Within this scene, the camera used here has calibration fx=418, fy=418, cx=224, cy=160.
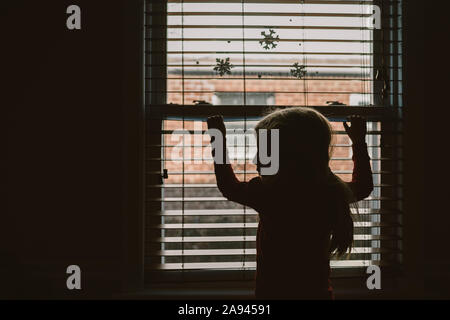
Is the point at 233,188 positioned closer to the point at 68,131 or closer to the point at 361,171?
the point at 361,171

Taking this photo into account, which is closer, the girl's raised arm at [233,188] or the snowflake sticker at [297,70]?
the girl's raised arm at [233,188]

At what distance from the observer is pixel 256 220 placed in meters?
1.58

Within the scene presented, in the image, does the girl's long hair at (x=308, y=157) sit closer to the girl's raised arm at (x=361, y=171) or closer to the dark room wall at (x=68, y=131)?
the girl's raised arm at (x=361, y=171)

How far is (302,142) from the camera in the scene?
1.17m

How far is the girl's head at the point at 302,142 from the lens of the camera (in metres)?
1.17

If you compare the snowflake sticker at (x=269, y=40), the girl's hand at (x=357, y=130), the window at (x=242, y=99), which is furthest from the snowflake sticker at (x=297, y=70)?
the girl's hand at (x=357, y=130)

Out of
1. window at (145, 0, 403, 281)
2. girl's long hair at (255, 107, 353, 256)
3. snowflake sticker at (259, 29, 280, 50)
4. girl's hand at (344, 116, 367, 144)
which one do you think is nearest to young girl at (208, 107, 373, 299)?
girl's long hair at (255, 107, 353, 256)

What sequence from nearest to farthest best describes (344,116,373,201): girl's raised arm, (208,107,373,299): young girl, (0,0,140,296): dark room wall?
(208,107,373,299): young girl < (344,116,373,201): girl's raised arm < (0,0,140,296): dark room wall

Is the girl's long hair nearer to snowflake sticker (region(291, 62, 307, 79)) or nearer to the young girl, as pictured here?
the young girl

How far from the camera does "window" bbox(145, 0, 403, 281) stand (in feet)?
5.13

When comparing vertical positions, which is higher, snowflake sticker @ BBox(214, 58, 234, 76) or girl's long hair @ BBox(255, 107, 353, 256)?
snowflake sticker @ BBox(214, 58, 234, 76)

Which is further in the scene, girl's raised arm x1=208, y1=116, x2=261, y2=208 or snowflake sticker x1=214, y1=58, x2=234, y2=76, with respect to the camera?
snowflake sticker x1=214, y1=58, x2=234, y2=76
